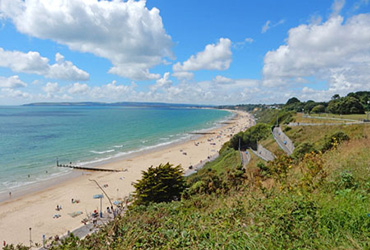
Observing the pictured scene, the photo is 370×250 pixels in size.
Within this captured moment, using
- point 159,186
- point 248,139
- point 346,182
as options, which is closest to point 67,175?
point 159,186

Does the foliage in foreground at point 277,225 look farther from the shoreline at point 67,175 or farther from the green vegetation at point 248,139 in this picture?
the green vegetation at point 248,139

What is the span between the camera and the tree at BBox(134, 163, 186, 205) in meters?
13.7

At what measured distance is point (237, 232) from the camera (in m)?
3.39

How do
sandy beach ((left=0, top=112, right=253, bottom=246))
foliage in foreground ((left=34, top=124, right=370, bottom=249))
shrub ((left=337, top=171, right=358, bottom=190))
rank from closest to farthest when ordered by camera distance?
foliage in foreground ((left=34, top=124, right=370, bottom=249)) → shrub ((left=337, top=171, right=358, bottom=190)) → sandy beach ((left=0, top=112, right=253, bottom=246))

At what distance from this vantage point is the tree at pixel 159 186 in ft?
44.9

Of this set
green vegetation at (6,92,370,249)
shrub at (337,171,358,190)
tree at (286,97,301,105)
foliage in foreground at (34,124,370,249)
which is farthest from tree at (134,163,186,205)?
tree at (286,97,301,105)

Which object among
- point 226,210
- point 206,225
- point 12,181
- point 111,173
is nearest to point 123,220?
point 206,225

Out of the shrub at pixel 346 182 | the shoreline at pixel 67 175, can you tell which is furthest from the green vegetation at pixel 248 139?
the shrub at pixel 346 182

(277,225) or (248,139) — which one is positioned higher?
(277,225)

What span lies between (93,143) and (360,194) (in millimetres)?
55927

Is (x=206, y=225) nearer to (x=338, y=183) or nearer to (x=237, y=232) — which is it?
(x=237, y=232)

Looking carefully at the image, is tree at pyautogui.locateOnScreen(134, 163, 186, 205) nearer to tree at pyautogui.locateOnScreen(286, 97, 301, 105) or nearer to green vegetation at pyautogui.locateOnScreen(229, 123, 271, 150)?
green vegetation at pyautogui.locateOnScreen(229, 123, 271, 150)

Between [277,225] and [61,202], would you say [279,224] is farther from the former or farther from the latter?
[61,202]

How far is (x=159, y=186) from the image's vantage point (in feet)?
46.0
